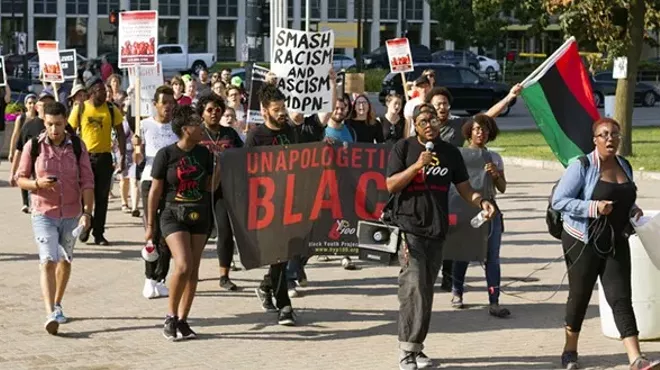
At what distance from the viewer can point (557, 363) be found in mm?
9438

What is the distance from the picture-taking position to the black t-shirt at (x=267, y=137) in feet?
35.6

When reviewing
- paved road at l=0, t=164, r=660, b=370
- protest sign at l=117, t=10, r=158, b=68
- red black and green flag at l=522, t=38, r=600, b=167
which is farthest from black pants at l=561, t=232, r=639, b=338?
A: protest sign at l=117, t=10, r=158, b=68

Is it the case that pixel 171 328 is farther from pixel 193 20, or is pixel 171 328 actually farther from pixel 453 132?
pixel 193 20

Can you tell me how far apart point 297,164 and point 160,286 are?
5.93ft

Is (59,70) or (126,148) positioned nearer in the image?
(126,148)

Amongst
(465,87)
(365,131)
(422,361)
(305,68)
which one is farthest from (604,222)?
(465,87)

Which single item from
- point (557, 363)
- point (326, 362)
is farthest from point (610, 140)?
point (326, 362)

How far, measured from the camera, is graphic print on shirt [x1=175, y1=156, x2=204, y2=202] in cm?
1005

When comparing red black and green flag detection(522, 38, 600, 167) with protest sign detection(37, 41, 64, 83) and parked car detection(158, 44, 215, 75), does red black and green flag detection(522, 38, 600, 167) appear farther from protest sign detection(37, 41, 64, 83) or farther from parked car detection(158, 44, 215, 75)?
parked car detection(158, 44, 215, 75)

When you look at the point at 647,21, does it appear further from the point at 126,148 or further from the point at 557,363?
the point at 557,363

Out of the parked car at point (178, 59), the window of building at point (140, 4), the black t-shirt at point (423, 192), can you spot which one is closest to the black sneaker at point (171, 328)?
the black t-shirt at point (423, 192)

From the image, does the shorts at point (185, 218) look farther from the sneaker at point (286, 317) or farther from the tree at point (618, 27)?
the tree at point (618, 27)

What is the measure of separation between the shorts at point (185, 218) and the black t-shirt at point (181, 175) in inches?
1.8

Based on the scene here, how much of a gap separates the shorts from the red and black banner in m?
0.56
